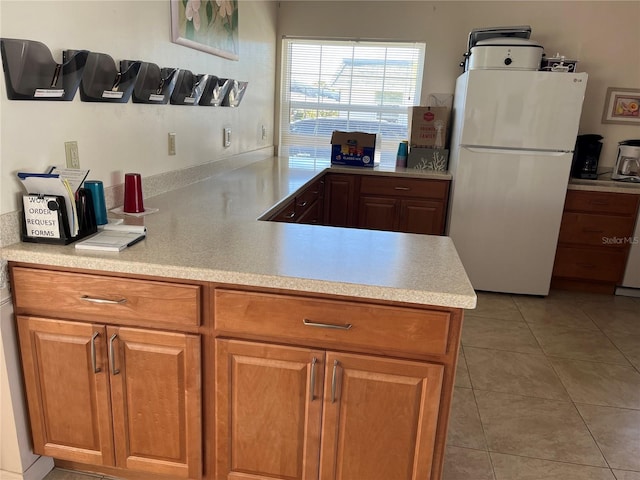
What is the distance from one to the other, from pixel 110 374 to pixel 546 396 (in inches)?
77.1

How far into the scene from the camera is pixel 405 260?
1469mm

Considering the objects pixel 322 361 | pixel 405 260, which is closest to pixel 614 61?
pixel 405 260

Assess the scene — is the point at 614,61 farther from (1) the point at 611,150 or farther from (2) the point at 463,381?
(2) the point at 463,381

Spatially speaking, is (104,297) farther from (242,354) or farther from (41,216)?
Answer: (242,354)

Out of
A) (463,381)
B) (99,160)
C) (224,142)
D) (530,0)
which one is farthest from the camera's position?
(530,0)

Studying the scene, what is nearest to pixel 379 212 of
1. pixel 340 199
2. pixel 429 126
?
pixel 340 199

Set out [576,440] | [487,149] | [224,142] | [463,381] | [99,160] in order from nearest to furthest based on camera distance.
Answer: [99,160], [576,440], [463,381], [224,142], [487,149]

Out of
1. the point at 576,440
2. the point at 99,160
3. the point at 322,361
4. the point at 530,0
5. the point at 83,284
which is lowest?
the point at 576,440

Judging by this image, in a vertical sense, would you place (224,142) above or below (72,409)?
above

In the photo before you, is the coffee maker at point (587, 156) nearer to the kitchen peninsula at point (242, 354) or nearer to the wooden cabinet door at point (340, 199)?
the wooden cabinet door at point (340, 199)

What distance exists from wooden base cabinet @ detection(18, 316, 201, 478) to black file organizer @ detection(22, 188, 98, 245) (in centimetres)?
24

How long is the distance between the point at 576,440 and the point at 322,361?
1345mm

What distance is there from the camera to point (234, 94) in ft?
10.0

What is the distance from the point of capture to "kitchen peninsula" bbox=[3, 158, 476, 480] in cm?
132
